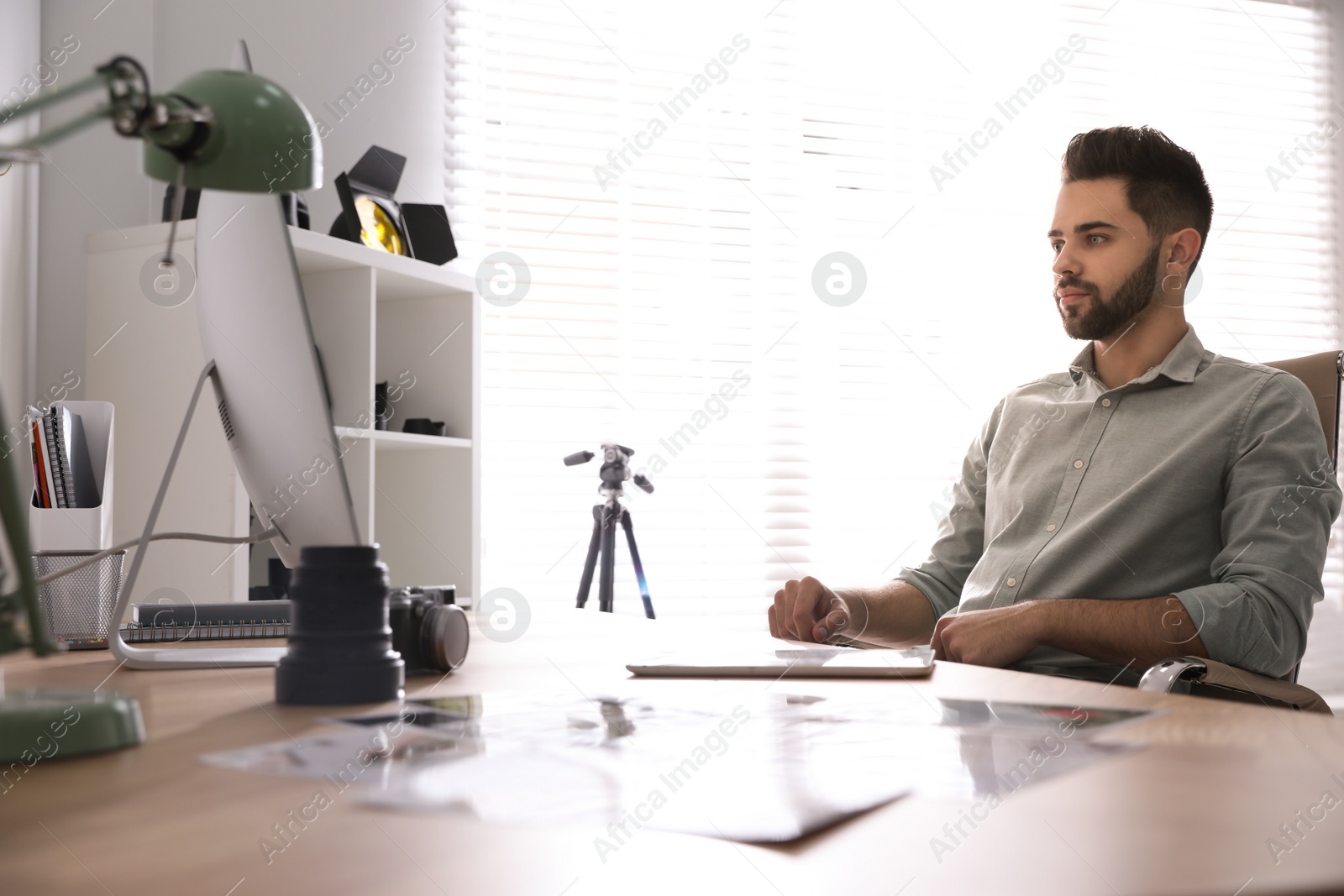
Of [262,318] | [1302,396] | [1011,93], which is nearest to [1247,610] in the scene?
[1302,396]

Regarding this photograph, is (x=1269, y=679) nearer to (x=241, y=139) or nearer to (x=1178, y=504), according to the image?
(x=1178, y=504)

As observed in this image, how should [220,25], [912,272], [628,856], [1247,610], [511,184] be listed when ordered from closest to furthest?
[628,856], [1247,610], [220,25], [511,184], [912,272]

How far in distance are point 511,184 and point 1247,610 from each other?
2.25m

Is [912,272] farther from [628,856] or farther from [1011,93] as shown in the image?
[628,856]

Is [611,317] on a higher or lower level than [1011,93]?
lower

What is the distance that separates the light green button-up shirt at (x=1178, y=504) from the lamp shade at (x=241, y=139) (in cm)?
115

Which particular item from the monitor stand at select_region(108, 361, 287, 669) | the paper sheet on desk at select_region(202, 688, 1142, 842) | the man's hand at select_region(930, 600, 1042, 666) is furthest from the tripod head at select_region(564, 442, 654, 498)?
the paper sheet on desk at select_region(202, 688, 1142, 842)

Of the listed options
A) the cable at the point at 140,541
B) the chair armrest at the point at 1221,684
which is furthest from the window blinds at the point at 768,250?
the chair armrest at the point at 1221,684

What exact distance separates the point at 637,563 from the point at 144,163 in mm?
2298

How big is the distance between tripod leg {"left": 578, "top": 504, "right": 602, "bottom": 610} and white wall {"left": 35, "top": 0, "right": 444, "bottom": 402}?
99cm

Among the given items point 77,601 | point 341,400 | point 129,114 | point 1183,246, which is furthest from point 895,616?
point 129,114

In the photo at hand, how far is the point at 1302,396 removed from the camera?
1.42 meters

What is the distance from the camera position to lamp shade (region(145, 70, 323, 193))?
521 mm

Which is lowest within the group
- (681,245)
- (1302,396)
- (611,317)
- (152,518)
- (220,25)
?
(152,518)
